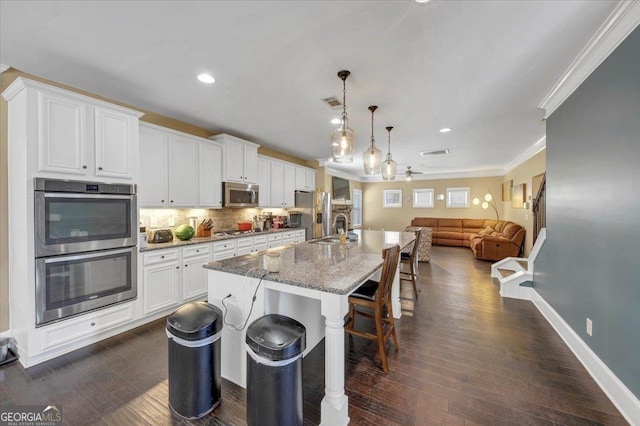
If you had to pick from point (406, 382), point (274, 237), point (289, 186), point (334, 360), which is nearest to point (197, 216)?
point (274, 237)

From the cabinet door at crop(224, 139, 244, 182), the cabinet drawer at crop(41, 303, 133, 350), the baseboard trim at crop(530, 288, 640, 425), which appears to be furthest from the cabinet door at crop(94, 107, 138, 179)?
the baseboard trim at crop(530, 288, 640, 425)

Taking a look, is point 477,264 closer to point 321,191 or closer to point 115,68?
point 321,191

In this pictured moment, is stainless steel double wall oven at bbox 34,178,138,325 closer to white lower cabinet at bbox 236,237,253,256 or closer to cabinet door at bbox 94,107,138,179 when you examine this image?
cabinet door at bbox 94,107,138,179

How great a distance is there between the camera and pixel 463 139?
191 inches

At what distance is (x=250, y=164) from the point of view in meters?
4.65

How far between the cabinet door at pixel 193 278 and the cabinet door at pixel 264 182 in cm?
182

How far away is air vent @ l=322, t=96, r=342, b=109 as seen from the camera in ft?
9.95

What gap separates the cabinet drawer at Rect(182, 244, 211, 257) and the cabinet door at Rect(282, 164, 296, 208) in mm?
2307

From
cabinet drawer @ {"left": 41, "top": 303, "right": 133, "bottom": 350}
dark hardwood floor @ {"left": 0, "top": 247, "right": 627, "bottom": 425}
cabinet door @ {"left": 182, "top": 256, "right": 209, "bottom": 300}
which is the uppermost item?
cabinet door @ {"left": 182, "top": 256, "right": 209, "bottom": 300}

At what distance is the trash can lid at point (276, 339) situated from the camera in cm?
142

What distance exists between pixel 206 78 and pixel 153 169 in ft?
4.60

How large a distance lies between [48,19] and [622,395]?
4.68m

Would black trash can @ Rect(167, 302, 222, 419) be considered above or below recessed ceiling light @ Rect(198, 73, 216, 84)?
below

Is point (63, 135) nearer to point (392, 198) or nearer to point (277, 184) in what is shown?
point (277, 184)
